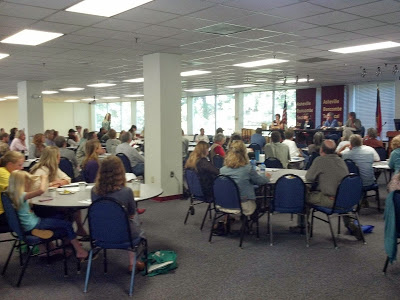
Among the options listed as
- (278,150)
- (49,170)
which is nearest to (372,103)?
(278,150)

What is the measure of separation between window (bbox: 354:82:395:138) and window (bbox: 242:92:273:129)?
396 centimetres

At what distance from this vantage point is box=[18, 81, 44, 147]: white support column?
40.1ft

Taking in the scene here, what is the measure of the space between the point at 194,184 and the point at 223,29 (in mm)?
2237

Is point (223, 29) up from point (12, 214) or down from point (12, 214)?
up

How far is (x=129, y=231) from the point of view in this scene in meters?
3.41

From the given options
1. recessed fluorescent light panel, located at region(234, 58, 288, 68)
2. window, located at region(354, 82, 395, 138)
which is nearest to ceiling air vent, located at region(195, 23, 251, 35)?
recessed fluorescent light panel, located at region(234, 58, 288, 68)

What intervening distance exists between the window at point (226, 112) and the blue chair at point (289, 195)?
1486cm

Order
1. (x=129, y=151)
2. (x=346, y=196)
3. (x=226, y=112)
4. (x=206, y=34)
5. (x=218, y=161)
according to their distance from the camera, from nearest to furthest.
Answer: (x=346, y=196)
(x=206, y=34)
(x=218, y=161)
(x=129, y=151)
(x=226, y=112)

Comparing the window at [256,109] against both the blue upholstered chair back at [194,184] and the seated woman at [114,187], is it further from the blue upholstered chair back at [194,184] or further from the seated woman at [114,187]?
the seated woman at [114,187]

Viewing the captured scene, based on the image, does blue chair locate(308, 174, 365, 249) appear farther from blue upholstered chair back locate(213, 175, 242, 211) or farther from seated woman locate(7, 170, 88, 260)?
seated woman locate(7, 170, 88, 260)

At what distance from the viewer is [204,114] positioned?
21203 millimetres

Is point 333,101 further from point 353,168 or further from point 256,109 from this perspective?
point 353,168

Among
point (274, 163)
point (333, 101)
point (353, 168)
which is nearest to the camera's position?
point (353, 168)

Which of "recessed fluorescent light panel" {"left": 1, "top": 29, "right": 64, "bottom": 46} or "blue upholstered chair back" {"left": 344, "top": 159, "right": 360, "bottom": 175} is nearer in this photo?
"recessed fluorescent light panel" {"left": 1, "top": 29, "right": 64, "bottom": 46}
